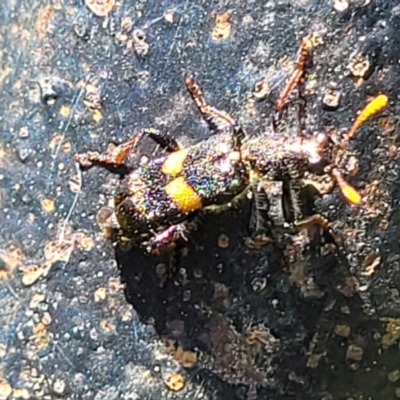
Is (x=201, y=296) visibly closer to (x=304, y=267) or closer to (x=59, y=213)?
(x=304, y=267)

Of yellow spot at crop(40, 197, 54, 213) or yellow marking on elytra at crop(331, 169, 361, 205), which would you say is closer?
yellow marking on elytra at crop(331, 169, 361, 205)

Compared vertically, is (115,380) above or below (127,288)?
below

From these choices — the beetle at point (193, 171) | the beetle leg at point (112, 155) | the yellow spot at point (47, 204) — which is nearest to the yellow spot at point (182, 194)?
the beetle at point (193, 171)

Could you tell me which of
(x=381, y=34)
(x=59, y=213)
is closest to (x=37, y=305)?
(x=59, y=213)

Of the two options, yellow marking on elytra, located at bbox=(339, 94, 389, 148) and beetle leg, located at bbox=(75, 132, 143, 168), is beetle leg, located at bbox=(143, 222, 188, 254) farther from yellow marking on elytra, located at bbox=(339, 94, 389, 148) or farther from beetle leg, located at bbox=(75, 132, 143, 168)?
yellow marking on elytra, located at bbox=(339, 94, 389, 148)

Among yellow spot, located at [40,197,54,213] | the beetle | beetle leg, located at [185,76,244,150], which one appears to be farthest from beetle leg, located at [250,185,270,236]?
yellow spot, located at [40,197,54,213]

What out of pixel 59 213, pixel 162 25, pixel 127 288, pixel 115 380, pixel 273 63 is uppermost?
pixel 162 25
